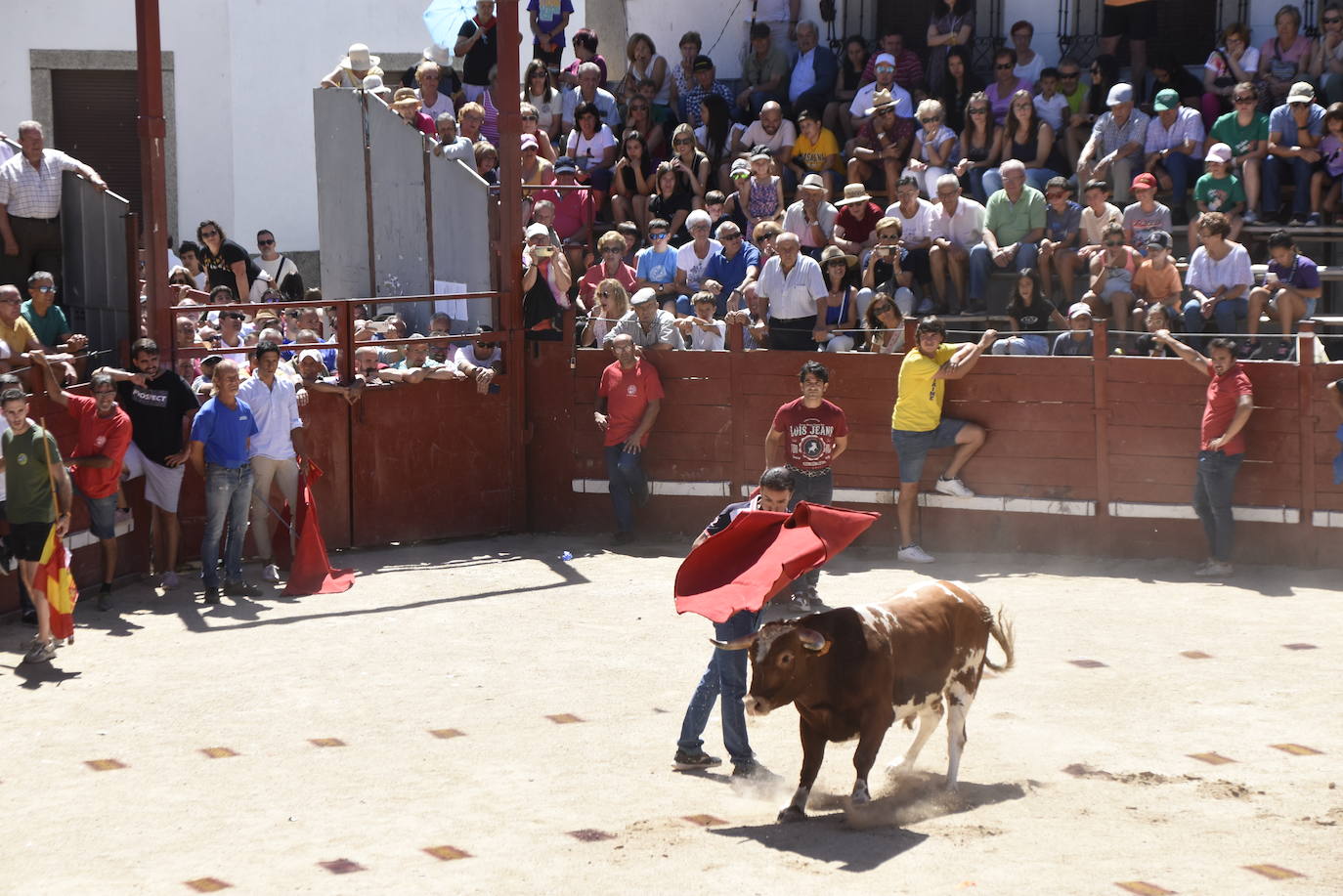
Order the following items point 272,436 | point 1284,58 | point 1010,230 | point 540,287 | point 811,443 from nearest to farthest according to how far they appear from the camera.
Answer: point 811,443 → point 272,436 → point 540,287 → point 1010,230 → point 1284,58

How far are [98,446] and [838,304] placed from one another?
5.53 metres

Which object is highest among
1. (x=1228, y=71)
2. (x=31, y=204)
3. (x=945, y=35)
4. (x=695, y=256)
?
(x=945, y=35)

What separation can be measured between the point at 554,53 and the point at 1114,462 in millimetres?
8578

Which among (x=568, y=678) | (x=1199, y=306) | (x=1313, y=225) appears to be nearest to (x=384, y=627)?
(x=568, y=678)

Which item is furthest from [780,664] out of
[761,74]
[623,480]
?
[761,74]

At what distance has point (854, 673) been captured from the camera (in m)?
6.99

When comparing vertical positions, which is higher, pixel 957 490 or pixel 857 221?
pixel 857 221

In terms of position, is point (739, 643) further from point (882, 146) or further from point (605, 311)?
point (882, 146)

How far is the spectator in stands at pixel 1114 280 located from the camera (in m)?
13.0

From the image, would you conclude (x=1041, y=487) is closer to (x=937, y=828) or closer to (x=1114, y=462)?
(x=1114, y=462)

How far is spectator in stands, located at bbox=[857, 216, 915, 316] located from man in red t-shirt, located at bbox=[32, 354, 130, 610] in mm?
5784

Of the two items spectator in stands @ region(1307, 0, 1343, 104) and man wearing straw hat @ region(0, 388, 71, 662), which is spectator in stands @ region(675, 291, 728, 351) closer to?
man wearing straw hat @ region(0, 388, 71, 662)

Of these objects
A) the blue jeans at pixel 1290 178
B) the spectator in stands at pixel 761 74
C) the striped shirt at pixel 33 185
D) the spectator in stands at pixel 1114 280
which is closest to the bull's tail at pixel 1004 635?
the spectator in stands at pixel 1114 280

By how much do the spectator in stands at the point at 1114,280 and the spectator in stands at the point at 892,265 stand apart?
144 cm
